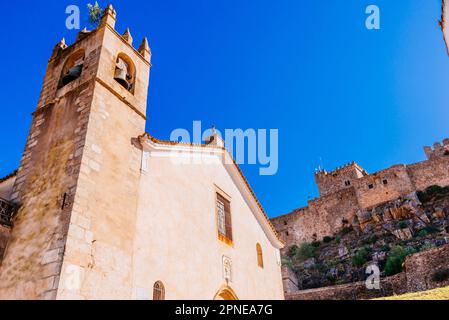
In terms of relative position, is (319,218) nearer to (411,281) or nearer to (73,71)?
(411,281)

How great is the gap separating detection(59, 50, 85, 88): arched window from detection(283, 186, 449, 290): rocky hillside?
26.8 meters

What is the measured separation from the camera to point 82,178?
312 inches

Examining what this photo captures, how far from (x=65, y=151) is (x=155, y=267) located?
135 inches

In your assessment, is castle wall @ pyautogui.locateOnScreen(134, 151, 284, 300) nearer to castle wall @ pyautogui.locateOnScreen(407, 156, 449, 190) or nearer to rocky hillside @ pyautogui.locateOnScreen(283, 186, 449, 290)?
rocky hillside @ pyautogui.locateOnScreen(283, 186, 449, 290)

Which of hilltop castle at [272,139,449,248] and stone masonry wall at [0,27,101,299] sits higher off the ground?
hilltop castle at [272,139,449,248]

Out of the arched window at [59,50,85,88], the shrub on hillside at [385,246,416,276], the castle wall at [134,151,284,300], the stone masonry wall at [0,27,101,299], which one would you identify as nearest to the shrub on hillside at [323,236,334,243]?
the shrub on hillside at [385,246,416,276]

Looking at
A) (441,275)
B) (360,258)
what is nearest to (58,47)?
(441,275)

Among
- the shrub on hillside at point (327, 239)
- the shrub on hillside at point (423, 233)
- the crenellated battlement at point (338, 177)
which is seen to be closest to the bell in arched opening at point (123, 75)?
the shrub on hillside at point (423, 233)

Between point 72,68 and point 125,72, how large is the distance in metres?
1.45

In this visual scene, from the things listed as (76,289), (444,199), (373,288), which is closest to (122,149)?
(76,289)

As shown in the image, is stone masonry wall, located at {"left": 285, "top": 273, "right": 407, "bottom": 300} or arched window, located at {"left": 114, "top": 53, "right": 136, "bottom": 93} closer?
arched window, located at {"left": 114, "top": 53, "right": 136, "bottom": 93}

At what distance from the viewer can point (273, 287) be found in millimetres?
14531

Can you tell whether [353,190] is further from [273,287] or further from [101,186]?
[101,186]

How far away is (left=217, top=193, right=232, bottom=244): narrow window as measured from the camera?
12367mm
